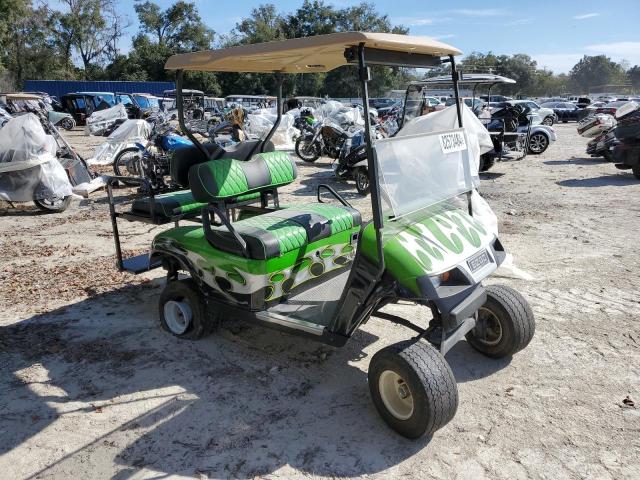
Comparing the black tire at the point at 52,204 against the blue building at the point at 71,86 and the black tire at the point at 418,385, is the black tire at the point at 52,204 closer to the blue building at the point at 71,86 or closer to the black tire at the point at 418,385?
the black tire at the point at 418,385

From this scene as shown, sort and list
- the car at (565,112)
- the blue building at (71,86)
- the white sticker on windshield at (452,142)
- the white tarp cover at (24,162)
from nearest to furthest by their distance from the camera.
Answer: the white sticker on windshield at (452,142), the white tarp cover at (24,162), the car at (565,112), the blue building at (71,86)

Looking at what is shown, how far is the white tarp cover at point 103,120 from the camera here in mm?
22703

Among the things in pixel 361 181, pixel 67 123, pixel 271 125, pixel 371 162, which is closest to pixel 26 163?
pixel 361 181

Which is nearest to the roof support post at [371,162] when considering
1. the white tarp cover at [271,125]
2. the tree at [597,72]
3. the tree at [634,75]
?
the white tarp cover at [271,125]

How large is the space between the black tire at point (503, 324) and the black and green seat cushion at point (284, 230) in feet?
4.05

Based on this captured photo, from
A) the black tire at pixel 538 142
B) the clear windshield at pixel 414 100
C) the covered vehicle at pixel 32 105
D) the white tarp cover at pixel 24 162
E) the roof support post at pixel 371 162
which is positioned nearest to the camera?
the roof support post at pixel 371 162

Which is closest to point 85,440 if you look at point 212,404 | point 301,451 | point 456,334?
point 212,404

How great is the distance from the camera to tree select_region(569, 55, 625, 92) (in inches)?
4042

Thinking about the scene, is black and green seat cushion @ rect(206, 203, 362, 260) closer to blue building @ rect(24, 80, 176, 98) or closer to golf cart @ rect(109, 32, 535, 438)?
golf cart @ rect(109, 32, 535, 438)

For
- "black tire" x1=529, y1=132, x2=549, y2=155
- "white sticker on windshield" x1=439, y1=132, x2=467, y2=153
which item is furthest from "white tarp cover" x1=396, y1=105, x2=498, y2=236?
"black tire" x1=529, y1=132, x2=549, y2=155

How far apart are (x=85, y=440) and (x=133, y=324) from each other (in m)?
1.51

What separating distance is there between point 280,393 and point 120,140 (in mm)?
12465

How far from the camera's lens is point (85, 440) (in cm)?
290

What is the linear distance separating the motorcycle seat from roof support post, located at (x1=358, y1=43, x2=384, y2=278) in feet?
2.96
